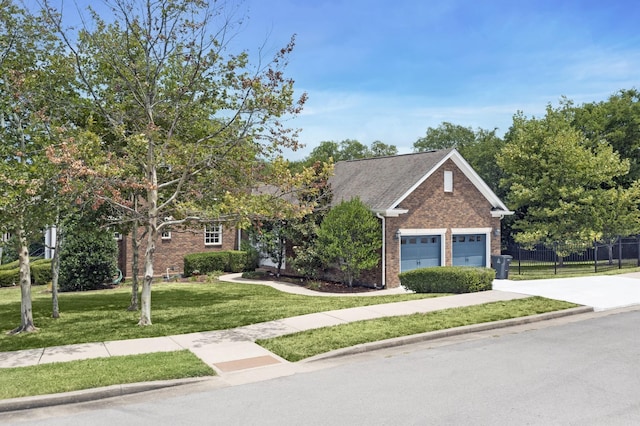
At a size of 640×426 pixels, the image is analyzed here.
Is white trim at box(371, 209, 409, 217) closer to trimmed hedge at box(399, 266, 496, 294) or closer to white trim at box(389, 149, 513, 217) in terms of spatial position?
white trim at box(389, 149, 513, 217)

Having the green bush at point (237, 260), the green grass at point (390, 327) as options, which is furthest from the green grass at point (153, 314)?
the green bush at point (237, 260)

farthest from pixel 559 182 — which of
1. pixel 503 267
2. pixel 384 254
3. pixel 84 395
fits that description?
pixel 84 395

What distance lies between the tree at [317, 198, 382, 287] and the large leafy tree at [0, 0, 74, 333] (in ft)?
37.1

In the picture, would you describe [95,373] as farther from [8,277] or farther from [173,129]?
[8,277]

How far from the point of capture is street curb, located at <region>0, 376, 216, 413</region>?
7184mm

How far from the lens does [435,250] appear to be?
2412 centimetres

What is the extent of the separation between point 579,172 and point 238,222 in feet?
73.7

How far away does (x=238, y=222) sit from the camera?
12.9m

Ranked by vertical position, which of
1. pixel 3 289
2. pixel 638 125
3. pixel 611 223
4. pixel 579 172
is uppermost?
pixel 638 125

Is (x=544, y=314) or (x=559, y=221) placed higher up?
(x=559, y=221)

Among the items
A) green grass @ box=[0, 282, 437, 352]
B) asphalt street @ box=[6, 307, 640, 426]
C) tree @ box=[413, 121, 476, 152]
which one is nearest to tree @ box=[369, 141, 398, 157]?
tree @ box=[413, 121, 476, 152]

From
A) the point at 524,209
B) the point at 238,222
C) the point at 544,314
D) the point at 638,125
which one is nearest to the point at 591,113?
the point at 638,125

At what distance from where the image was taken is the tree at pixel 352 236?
2136cm

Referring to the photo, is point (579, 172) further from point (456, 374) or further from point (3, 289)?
point (3, 289)
